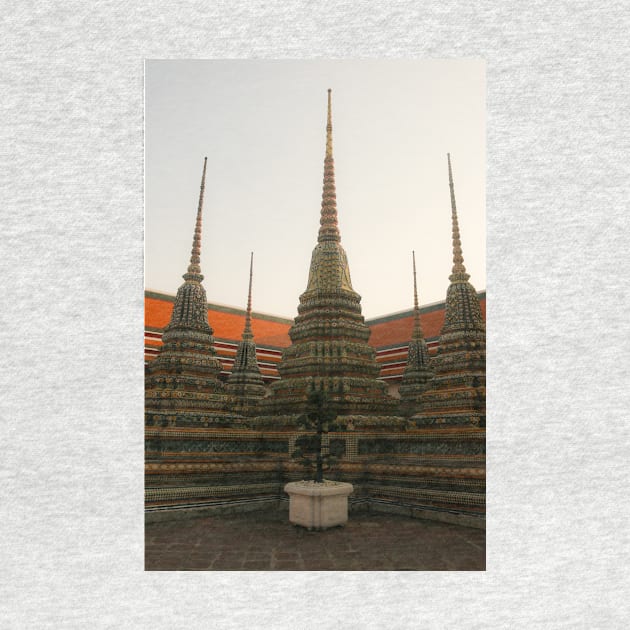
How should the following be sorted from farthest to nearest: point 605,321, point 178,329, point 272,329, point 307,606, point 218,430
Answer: point 272,329 → point 178,329 → point 218,430 → point 605,321 → point 307,606

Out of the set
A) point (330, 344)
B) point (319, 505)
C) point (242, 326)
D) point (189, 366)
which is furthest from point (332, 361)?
point (242, 326)

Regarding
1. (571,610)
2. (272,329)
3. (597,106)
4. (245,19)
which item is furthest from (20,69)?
(272,329)

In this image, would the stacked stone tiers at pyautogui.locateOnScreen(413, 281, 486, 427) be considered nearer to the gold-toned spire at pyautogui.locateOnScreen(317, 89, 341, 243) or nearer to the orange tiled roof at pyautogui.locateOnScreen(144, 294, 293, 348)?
the gold-toned spire at pyautogui.locateOnScreen(317, 89, 341, 243)

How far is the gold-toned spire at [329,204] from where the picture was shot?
6.77 metres

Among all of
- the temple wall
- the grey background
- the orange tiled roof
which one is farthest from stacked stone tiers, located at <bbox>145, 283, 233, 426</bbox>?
the orange tiled roof

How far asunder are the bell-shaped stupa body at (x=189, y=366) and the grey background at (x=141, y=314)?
91.6 inches

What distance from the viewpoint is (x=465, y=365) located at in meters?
5.68

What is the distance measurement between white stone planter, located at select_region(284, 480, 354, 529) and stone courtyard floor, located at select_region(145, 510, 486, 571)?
8 cm

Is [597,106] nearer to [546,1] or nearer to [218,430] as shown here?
[546,1]

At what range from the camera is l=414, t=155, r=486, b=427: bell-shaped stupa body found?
5305 mm

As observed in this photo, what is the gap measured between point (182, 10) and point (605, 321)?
3.58 meters

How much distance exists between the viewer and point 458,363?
5.74 metres

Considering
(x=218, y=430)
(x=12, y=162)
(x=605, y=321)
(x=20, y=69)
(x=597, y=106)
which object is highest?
(x=20, y=69)

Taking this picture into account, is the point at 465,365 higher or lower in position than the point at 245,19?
lower
